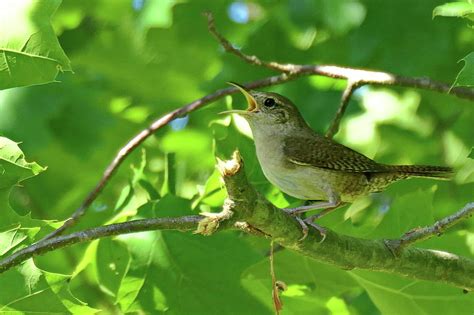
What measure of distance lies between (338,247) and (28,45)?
1285 mm

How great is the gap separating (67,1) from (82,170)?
3.86 feet

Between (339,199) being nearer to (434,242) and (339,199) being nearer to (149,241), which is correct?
(434,242)

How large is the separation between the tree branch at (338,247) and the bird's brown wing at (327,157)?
0.91m

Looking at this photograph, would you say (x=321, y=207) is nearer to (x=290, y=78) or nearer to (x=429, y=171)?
(x=429, y=171)

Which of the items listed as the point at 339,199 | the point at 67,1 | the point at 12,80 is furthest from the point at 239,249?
the point at 67,1

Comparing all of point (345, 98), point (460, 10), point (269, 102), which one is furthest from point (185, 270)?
point (460, 10)

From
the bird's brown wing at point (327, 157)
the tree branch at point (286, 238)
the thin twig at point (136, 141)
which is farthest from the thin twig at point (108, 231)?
the bird's brown wing at point (327, 157)

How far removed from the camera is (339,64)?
5668mm

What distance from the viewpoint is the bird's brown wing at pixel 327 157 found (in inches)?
173

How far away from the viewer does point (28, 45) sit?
124 inches

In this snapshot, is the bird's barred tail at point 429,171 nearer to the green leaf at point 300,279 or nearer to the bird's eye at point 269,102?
the green leaf at point 300,279

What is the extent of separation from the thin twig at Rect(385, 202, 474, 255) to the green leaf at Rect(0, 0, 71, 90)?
1.34 metres

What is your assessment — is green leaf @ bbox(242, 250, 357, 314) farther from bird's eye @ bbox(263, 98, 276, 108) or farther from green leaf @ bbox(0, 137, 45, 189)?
green leaf @ bbox(0, 137, 45, 189)

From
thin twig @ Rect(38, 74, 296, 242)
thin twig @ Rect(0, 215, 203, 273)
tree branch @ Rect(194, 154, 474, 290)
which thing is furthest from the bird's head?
thin twig @ Rect(0, 215, 203, 273)
